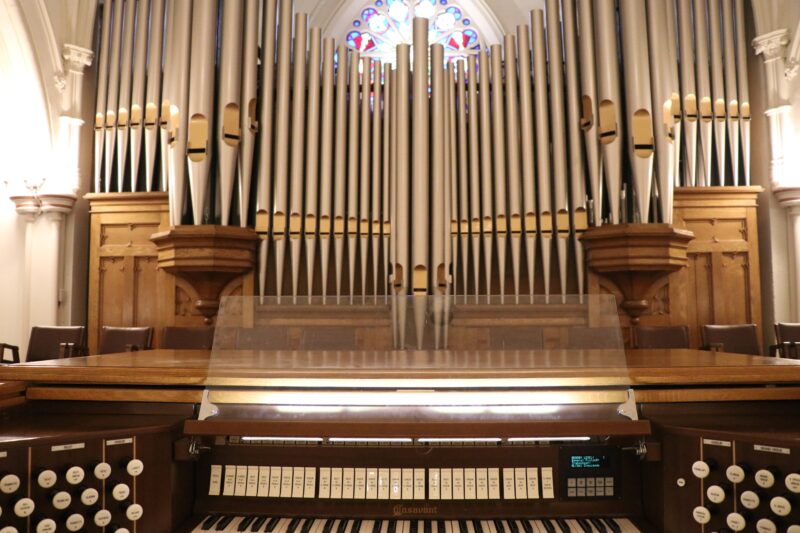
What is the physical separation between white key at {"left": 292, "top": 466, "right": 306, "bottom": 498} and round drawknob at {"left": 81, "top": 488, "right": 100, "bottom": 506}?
52 centimetres

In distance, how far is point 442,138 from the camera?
18.4 feet

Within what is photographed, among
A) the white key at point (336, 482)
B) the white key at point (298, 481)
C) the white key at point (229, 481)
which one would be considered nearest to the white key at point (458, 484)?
the white key at point (336, 482)

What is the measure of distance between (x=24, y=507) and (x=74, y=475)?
12cm

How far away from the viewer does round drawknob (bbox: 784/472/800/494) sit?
1.45 m

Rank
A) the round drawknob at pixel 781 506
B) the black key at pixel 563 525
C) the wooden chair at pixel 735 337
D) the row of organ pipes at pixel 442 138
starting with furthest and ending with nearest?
the row of organ pipes at pixel 442 138
the wooden chair at pixel 735 337
the black key at pixel 563 525
the round drawknob at pixel 781 506

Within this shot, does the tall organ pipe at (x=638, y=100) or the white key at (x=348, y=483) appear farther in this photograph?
the tall organ pipe at (x=638, y=100)

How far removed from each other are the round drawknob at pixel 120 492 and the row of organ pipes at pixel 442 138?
3808mm

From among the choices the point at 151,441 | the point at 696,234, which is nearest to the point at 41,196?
the point at 151,441

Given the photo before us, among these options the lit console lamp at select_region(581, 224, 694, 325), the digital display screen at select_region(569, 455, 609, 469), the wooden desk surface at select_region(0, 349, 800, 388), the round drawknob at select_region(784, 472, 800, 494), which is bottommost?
the digital display screen at select_region(569, 455, 609, 469)

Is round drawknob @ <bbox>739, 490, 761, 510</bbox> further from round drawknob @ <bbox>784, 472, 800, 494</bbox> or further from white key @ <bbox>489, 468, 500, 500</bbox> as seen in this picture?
white key @ <bbox>489, 468, 500, 500</bbox>

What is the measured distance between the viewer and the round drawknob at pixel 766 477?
1.48 metres

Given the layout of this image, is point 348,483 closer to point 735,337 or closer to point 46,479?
point 46,479

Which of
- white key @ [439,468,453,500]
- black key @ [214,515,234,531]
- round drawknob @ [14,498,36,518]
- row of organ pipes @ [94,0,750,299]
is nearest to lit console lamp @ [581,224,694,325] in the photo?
row of organ pipes @ [94,0,750,299]

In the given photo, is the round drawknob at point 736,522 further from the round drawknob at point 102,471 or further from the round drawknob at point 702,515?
the round drawknob at point 102,471
